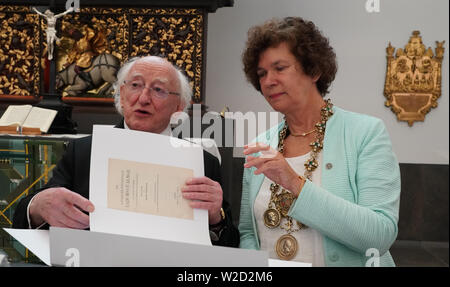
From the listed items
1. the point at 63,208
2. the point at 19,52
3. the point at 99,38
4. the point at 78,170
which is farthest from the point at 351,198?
Result: the point at 19,52

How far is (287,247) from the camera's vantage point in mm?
Result: 1632

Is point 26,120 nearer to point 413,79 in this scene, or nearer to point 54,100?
point 54,100

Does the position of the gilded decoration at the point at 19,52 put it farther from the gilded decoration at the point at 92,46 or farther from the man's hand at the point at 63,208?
the man's hand at the point at 63,208

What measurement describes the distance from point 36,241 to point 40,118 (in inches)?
143

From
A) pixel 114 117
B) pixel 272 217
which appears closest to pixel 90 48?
pixel 114 117

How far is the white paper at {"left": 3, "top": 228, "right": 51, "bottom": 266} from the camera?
3.63 feet

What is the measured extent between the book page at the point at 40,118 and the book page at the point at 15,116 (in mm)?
44

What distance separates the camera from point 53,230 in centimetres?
94

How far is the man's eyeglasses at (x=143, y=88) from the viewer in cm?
181

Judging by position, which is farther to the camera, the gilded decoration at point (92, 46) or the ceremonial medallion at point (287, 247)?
the gilded decoration at point (92, 46)

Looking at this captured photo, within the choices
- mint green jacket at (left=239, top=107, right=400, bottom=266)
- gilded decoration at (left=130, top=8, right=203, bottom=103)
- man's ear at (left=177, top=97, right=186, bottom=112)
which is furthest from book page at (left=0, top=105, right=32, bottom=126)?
mint green jacket at (left=239, top=107, right=400, bottom=266)

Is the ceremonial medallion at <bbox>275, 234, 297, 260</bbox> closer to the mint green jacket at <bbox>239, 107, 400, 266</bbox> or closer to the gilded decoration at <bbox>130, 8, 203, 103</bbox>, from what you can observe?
the mint green jacket at <bbox>239, 107, 400, 266</bbox>

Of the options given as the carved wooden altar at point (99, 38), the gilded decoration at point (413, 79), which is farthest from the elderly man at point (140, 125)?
the gilded decoration at point (413, 79)
